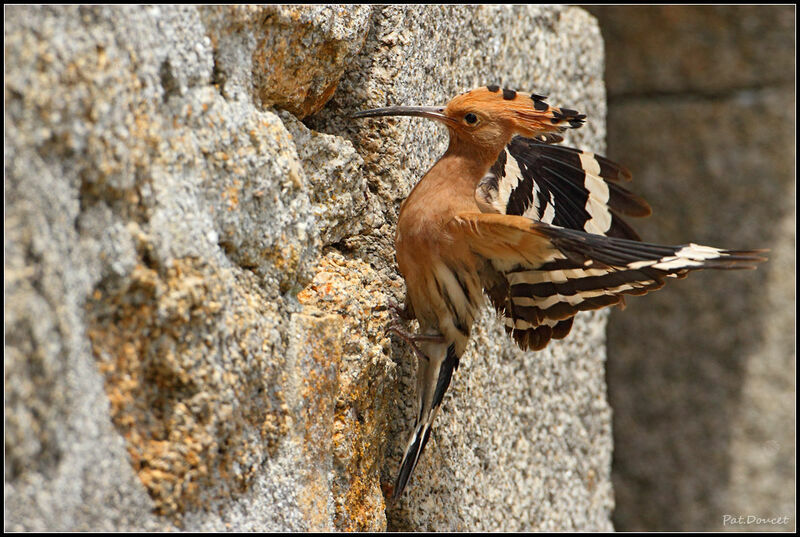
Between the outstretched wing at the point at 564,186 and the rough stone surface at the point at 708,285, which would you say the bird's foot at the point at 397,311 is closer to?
the outstretched wing at the point at 564,186

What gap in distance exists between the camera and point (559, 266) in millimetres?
1418

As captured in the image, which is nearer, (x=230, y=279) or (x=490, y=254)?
(x=230, y=279)

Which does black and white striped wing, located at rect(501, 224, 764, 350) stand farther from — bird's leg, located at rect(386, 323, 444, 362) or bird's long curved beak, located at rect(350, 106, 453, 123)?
bird's long curved beak, located at rect(350, 106, 453, 123)

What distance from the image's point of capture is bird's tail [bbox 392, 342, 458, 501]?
1512mm

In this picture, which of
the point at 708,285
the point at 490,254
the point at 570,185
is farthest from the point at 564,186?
the point at 708,285

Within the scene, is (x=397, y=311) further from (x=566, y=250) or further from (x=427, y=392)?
(x=566, y=250)

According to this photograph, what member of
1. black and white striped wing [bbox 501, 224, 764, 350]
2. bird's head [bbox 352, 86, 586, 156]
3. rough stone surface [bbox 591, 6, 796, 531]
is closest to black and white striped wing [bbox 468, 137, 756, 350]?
black and white striped wing [bbox 501, 224, 764, 350]

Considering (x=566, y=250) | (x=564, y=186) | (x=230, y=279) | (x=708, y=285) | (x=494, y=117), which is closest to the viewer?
(x=230, y=279)

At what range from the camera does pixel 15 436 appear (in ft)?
2.67

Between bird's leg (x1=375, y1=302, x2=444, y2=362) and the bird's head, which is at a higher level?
the bird's head

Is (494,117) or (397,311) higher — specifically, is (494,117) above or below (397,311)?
above

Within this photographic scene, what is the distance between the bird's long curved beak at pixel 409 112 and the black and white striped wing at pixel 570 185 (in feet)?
0.67

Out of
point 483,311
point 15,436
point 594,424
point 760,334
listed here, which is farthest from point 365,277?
point 760,334

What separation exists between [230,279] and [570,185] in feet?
3.03
